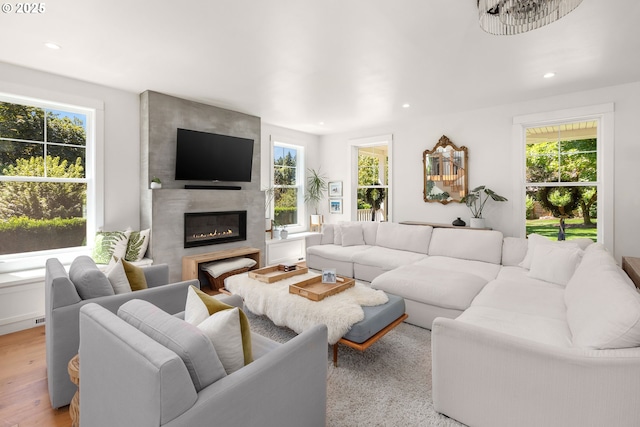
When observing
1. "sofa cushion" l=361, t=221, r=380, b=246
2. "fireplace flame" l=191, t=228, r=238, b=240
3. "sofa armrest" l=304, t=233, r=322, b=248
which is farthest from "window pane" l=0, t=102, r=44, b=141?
"sofa cushion" l=361, t=221, r=380, b=246

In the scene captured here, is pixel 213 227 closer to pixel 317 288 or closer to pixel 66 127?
pixel 66 127

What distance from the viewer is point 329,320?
88.3 inches

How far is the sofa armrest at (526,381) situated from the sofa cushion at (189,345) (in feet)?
4.24

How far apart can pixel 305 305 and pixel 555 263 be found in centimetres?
242

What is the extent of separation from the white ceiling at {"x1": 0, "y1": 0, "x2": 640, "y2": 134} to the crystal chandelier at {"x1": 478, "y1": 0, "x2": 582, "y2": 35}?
0.70 feet

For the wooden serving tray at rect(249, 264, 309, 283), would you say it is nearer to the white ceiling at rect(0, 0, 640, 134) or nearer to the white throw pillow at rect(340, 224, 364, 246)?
the white throw pillow at rect(340, 224, 364, 246)

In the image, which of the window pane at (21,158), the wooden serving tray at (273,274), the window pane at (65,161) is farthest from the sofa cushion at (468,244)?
the window pane at (21,158)

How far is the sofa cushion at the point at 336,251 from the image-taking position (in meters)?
4.50

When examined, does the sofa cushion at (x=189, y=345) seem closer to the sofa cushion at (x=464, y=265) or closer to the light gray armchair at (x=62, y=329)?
the light gray armchair at (x=62, y=329)

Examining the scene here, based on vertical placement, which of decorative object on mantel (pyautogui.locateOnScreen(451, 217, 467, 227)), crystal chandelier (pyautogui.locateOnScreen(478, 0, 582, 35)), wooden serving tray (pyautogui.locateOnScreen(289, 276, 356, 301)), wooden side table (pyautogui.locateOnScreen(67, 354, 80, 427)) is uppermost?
crystal chandelier (pyautogui.locateOnScreen(478, 0, 582, 35))

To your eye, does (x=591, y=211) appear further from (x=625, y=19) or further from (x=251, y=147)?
(x=251, y=147)

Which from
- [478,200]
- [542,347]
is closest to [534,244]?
[478,200]

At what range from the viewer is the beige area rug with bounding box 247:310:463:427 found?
1.80 m

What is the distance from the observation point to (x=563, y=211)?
423 centimetres
